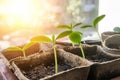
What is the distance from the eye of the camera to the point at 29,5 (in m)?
1.31

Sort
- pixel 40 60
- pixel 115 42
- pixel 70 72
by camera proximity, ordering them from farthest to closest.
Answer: pixel 115 42
pixel 40 60
pixel 70 72

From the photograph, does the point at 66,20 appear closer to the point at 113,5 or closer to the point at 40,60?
the point at 113,5

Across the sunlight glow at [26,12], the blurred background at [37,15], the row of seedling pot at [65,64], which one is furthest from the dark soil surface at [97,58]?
the sunlight glow at [26,12]

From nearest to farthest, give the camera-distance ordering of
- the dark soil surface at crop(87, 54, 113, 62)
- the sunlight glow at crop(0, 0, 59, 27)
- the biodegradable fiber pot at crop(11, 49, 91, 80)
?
the biodegradable fiber pot at crop(11, 49, 91, 80) → the dark soil surface at crop(87, 54, 113, 62) → the sunlight glow at crop(0, 0, 59, 27)

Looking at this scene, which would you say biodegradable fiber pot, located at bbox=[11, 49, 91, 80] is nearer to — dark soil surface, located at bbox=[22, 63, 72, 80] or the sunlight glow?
dark soil surface, located at bbox=[22, 63, 72, 80]

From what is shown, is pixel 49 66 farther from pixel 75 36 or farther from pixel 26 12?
pixel 26 12

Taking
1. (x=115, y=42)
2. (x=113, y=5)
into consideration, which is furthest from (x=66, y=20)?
(x=115, y=42)

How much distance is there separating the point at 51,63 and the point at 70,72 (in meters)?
0.16

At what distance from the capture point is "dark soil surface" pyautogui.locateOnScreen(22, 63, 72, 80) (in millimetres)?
654

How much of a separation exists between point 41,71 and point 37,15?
716 millimetres

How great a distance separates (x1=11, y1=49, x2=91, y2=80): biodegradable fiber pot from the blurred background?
0.51m

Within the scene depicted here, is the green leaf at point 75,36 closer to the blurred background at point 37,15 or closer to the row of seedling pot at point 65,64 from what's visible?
the row of seedling pot at point 65,64

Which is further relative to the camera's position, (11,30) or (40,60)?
(11,30)

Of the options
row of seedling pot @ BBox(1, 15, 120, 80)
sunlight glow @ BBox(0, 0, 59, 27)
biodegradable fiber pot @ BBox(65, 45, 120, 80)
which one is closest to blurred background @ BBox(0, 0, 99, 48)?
sunlight glow @ BBox(0, 0, 59, 27)
